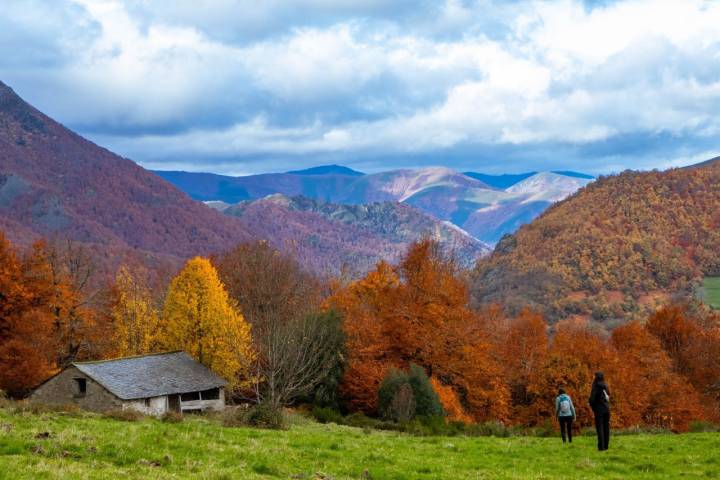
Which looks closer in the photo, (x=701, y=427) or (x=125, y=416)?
(x=125, y=416)

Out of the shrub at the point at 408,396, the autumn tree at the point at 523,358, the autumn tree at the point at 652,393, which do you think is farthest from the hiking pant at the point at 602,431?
the autumn tree at the point at 652,393

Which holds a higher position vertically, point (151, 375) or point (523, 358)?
point (151, 375)

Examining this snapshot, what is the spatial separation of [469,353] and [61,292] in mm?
34290

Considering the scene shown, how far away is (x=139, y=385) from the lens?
46.5 m

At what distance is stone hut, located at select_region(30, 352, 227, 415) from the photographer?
44656 mm

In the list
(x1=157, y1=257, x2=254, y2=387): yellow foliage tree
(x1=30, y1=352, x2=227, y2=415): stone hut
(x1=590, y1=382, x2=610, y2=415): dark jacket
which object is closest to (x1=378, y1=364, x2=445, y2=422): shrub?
(x1=30, y1=352, x2=227, y2=415): stone hut

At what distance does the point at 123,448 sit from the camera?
17.0 meters

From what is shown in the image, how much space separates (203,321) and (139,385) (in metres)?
11.0

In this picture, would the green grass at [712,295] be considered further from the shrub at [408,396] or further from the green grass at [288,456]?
the green grass at [288,456]

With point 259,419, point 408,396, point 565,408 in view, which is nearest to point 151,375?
point 408,396

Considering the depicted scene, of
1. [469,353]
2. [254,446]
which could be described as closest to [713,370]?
[469,353]

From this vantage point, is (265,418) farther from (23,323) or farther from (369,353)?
(23,323)

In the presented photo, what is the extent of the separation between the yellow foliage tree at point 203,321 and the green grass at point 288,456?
32036 mm

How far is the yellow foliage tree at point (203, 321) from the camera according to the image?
55844mm
